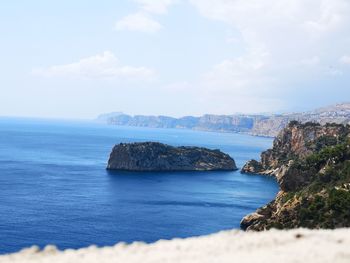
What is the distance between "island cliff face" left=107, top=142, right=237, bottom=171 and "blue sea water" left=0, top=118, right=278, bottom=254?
675 centimetres

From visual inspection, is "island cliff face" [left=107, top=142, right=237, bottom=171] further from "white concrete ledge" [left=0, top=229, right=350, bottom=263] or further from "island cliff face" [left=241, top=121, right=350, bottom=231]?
"white concrete ledge" [left=0, top=229, right=350, bottom=263]

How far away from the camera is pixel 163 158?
16038cm

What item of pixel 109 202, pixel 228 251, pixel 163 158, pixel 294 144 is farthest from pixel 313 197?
pixel 294 144

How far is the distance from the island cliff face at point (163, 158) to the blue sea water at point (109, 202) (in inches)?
266

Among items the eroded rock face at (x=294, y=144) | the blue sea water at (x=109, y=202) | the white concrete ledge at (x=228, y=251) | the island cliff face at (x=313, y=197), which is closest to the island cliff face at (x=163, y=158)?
the blue sea water at (x=109, y=202)

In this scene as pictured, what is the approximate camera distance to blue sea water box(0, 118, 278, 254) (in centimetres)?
7112

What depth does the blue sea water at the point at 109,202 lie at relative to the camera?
7112 centimetres

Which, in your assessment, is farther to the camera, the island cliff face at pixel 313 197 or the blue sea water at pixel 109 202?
the blue sea water at pixel 109 202

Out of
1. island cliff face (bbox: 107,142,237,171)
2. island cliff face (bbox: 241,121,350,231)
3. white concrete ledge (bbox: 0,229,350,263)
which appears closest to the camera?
white concrete ledge (bbox: 0,229,350,263)

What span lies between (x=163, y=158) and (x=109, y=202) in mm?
62421

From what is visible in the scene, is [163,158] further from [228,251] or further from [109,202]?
[228,251]

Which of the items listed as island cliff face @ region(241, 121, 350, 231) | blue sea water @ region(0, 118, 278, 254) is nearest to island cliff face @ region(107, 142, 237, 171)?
blue sea water @ region(0, 118, 278, 254)

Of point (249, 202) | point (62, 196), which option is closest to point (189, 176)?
point (249, 202)

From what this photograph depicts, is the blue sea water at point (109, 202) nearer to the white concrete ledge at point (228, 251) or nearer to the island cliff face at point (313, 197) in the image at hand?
the island cliff face at point (313, 197)
